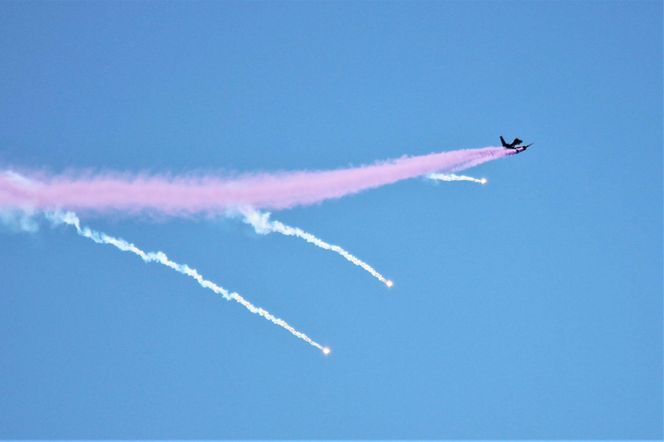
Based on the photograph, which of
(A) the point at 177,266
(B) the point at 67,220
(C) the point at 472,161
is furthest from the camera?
(C) the point at 472,161

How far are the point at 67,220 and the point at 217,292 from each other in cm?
1186

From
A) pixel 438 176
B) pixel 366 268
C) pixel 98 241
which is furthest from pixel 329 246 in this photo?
pixel 98 241

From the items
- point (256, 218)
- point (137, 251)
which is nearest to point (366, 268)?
point (256, 218)

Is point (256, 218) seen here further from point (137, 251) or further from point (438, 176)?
point (438, 176)

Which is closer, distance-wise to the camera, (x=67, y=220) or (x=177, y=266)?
(x=67, y=220)

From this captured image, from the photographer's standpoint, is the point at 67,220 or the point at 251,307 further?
the point at 251,307

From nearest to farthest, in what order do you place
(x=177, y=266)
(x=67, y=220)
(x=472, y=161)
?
(x=67, y=220)
(x=177, y=266)
(x=472, y=161)

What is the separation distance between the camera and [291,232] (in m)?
93.5

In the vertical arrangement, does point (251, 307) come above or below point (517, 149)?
below

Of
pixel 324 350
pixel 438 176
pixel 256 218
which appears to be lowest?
pixel 324 350

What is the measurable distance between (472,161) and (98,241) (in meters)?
26.9

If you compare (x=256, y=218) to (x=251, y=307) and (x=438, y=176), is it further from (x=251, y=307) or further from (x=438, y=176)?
(x=438, y=176)

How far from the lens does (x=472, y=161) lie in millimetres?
97688

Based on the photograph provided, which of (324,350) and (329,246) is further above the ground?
(329,246)
